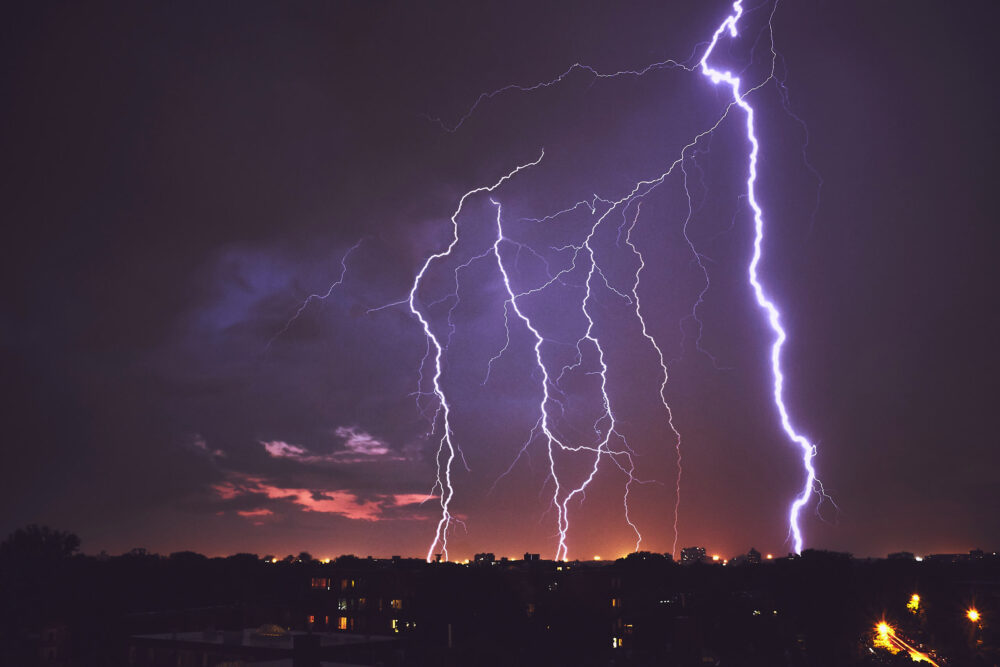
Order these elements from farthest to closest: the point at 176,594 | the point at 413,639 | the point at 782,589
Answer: the point at 176,594, the point at 782,589, the point at 413,639

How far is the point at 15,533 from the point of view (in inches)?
1544

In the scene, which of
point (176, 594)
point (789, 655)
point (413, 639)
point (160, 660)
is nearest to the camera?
point (160, 660)

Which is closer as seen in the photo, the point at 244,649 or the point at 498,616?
the point at 244,649

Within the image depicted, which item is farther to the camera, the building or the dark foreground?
the dark foreground

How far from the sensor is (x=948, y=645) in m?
22.6

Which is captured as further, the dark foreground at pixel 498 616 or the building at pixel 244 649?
the dark foreground at pixel 498 616

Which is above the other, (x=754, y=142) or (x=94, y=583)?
(x=754, y=142)

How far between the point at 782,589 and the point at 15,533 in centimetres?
4025

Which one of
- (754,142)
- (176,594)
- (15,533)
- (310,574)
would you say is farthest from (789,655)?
(15,533)

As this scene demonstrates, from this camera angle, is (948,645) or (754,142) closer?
(754,142)

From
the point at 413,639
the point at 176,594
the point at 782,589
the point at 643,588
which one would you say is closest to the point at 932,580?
the point at 782,589

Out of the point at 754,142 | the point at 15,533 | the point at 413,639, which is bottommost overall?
the point at 413,639

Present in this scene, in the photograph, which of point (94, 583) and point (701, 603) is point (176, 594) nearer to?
point (94, 583)

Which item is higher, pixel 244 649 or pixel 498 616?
pixel 244 649
